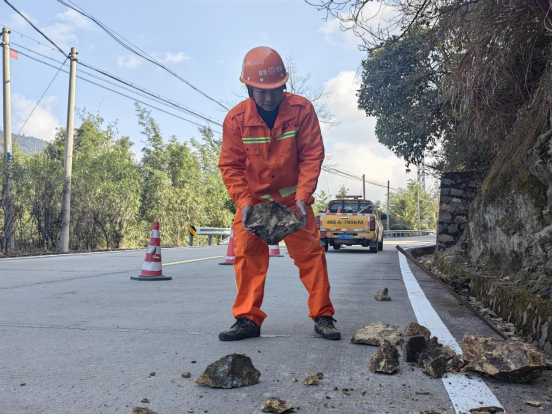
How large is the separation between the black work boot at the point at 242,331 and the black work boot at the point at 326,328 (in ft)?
1.42

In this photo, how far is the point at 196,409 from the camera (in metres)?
2.46

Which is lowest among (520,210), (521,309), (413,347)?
(413,347)

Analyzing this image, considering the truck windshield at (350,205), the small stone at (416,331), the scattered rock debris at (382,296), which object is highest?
the truck windshield at (350,205)

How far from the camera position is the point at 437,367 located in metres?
3.00

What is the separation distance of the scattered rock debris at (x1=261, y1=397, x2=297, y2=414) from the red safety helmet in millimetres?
2313

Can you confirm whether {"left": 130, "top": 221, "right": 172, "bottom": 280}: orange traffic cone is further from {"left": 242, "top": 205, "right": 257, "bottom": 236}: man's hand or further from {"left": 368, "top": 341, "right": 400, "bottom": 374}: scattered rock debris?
{"left": 368, "top": 341, "right": 400, "bottom": 374}: scattered rock debris

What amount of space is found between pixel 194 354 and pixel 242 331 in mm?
549

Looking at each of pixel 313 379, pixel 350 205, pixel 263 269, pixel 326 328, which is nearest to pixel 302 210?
pixel 263 269

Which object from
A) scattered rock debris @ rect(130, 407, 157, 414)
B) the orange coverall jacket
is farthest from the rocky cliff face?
scattered rock debris @ rect(130, 407, 157, 414)

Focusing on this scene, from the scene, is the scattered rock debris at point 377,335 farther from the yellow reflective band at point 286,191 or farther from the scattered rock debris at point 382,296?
the scattered rock debris at point 382,296

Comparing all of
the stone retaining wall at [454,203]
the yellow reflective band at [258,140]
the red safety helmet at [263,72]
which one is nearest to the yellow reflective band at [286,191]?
the yellow reflective band at [258,140]

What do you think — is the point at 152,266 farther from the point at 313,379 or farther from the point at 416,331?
the point at 313,379

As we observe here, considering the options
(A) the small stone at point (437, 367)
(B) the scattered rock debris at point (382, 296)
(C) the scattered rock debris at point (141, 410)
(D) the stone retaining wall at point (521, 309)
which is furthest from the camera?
(B) the scattered rock debris at point (382, 296)

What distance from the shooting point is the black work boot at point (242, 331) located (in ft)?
12.7
